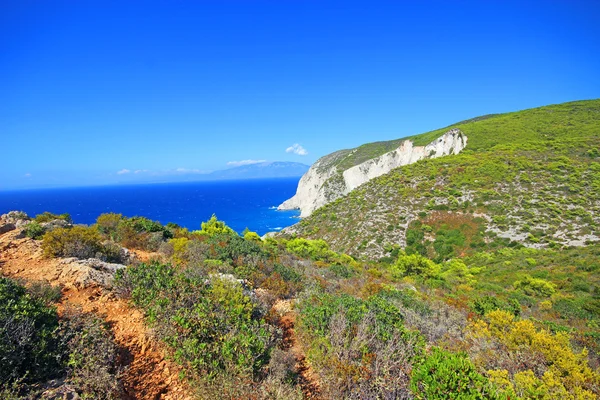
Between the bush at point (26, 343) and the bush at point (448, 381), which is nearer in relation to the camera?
the bush at point (26, 343)

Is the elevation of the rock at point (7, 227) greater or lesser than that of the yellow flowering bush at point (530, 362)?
greater

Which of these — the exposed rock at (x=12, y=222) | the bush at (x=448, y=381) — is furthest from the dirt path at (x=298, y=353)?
the exposed rock at (x=12, y=222)

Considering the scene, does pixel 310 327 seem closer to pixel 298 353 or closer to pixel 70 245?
pixel 298 353

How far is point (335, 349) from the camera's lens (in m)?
4.59

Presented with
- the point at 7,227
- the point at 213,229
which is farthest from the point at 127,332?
the point at 213,229

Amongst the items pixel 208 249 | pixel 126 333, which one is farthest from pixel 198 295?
pixel 208 249

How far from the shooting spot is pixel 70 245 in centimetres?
779

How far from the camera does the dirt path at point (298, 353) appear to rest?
178 inches

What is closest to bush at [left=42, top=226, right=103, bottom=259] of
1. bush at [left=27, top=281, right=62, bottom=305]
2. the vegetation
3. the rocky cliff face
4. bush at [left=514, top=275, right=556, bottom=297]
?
the vegetation

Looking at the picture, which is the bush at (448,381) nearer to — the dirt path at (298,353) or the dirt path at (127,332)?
the dirt path at (298,353)

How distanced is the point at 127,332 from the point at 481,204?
36.9m

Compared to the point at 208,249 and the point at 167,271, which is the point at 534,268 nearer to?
the point at 208,249

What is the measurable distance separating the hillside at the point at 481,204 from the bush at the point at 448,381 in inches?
1028

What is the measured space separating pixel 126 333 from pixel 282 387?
3109 mm
